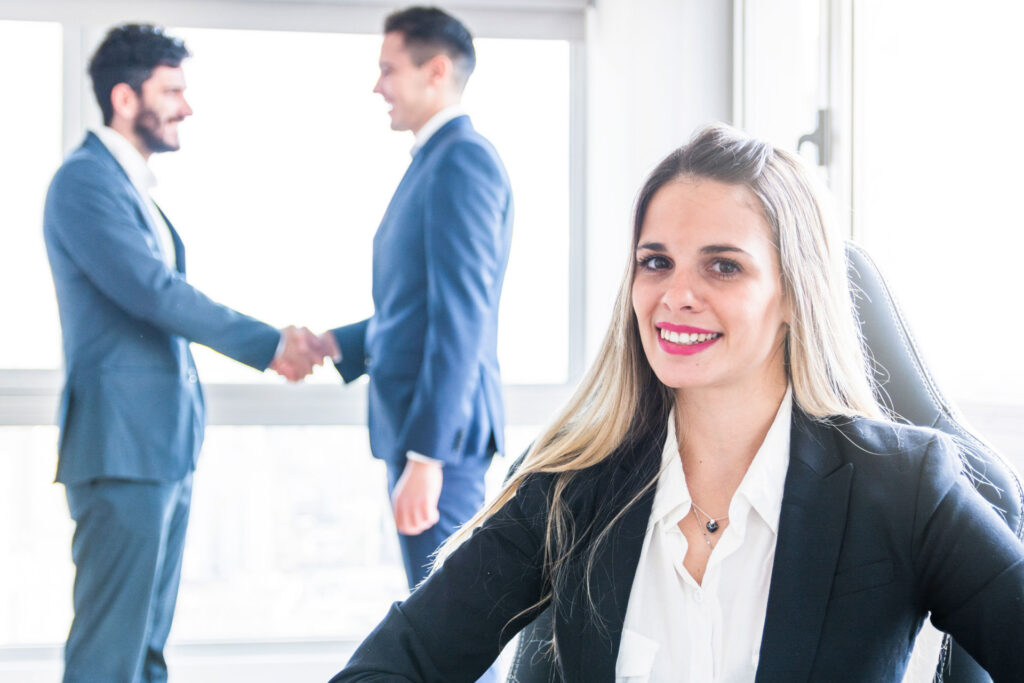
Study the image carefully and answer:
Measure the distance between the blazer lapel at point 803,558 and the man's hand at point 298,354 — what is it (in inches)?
59.8

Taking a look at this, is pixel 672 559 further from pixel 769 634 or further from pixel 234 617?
pixel 234 617

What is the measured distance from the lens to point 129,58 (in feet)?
7.25

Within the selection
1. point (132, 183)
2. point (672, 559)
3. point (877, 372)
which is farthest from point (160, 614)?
point (877, 372)

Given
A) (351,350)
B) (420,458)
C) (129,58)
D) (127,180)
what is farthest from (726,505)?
(129,58)

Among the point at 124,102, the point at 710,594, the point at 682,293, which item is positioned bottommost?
the point at 710,594

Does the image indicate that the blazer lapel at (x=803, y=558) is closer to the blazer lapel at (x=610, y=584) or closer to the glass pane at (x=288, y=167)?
the blazer lapel at (x=610, y=584)

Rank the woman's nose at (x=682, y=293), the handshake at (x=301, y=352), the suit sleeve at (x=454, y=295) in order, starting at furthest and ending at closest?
the handshake at (x=301, y=352) → the suit sleeve at (x=454, y=295) → the woman's nose at (x=682, y=293)

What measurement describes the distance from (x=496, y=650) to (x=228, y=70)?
1985 millimetres

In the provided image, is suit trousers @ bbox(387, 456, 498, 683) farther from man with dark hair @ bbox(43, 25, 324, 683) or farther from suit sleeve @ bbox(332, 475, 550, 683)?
suit sleeve @ bbox(332, 475, 550, 683)

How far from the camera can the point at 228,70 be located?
2.47 metres

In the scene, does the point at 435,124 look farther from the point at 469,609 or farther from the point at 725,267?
the point at 469,609

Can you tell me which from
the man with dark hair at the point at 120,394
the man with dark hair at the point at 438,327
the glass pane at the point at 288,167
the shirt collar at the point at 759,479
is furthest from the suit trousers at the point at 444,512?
the shirt collar at the point at 759,479

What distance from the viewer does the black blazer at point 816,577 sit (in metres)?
0.89

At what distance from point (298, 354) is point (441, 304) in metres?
0.55
